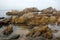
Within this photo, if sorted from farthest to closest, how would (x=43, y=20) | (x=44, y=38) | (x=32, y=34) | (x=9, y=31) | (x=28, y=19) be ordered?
(x=28, y=19), (x=43, y=20), (x=9, y=31), (x=32, y=34), (x=44, y=38)

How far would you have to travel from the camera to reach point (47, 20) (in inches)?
399

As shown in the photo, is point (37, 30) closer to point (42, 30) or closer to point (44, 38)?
point (42, 30)

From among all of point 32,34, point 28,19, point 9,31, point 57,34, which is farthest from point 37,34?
point 28,19

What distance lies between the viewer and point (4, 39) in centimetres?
661

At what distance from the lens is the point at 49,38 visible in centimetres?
657

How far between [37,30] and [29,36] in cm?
41

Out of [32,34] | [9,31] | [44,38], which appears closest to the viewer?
[44,38]

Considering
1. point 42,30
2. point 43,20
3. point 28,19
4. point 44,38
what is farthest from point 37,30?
point 28,19

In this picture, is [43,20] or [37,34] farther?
[43,20]

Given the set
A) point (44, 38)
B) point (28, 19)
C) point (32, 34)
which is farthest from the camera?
point (28, 19)

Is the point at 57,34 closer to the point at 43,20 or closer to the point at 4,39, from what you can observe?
the point at 4,39

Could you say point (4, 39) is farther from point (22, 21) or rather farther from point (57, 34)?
point (22, 21)

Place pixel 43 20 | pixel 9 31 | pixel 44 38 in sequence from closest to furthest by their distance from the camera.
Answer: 1. pixel 44 38
2. pixel 9 31
3. pixel 43 20

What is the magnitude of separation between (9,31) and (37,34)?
4.58 ft
